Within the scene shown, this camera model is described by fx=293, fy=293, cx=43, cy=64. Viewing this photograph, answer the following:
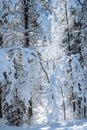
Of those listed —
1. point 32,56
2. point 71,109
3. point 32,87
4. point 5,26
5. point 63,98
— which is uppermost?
point 5,26

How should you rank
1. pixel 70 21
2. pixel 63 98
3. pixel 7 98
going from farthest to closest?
pixel 70 21, pixel 63 98, pixel 7 98

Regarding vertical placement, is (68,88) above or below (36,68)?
below

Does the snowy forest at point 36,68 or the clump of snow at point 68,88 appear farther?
the clump of snow at point 68,88

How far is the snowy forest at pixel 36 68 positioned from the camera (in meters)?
11.8

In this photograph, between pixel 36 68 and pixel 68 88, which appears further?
pixel 68 88

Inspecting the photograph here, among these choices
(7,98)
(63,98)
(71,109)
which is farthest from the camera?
(71,109)

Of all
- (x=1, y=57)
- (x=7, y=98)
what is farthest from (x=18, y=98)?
(x=1, y=57)

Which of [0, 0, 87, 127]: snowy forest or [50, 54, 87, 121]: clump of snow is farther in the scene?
[50, 54, 87, 121]: clump of snow

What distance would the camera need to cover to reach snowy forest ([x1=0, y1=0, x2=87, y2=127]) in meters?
11.8

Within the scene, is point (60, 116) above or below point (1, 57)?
below

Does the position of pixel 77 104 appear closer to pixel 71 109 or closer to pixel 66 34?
pixel 71 109

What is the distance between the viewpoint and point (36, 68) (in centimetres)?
1205

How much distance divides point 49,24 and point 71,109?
18.1ft

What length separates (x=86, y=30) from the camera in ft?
55.3
